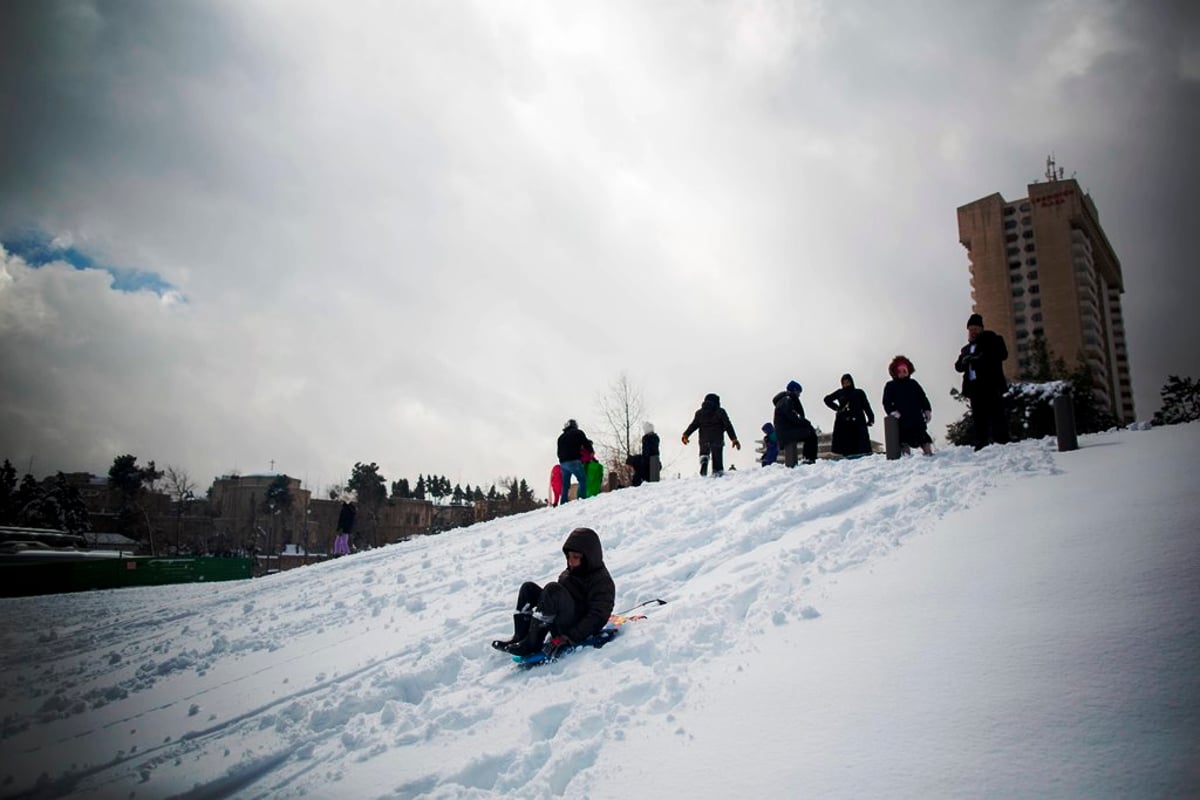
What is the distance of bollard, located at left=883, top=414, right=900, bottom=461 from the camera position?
11430 mm

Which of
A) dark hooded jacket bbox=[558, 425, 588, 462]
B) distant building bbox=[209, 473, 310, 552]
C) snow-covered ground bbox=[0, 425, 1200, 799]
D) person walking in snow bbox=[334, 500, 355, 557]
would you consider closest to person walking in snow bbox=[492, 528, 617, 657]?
snow-covered ground bbox=[0, 425, 1200, 799]

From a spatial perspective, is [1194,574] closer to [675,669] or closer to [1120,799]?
[1120,799]

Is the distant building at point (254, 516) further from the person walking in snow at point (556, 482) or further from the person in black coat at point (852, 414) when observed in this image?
the person in black coat at point (852, 414)

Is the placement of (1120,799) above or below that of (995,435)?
below

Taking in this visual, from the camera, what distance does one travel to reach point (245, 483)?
347 ft

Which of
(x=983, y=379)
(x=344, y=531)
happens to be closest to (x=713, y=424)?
(x=983, y=379)

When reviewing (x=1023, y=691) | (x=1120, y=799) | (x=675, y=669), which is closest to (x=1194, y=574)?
(x=1023, y=691)

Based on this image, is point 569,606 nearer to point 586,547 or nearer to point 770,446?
point 586,547

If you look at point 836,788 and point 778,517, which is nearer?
point 836,788

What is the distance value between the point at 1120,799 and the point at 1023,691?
85 cm

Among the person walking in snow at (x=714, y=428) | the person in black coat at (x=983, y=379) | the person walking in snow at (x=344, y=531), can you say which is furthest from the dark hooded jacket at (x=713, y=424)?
the person walking in snow at (x=344, y=531)

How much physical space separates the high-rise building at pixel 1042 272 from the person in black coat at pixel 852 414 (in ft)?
290

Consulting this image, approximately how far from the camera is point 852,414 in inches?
501

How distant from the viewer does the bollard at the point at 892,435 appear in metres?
11.4
